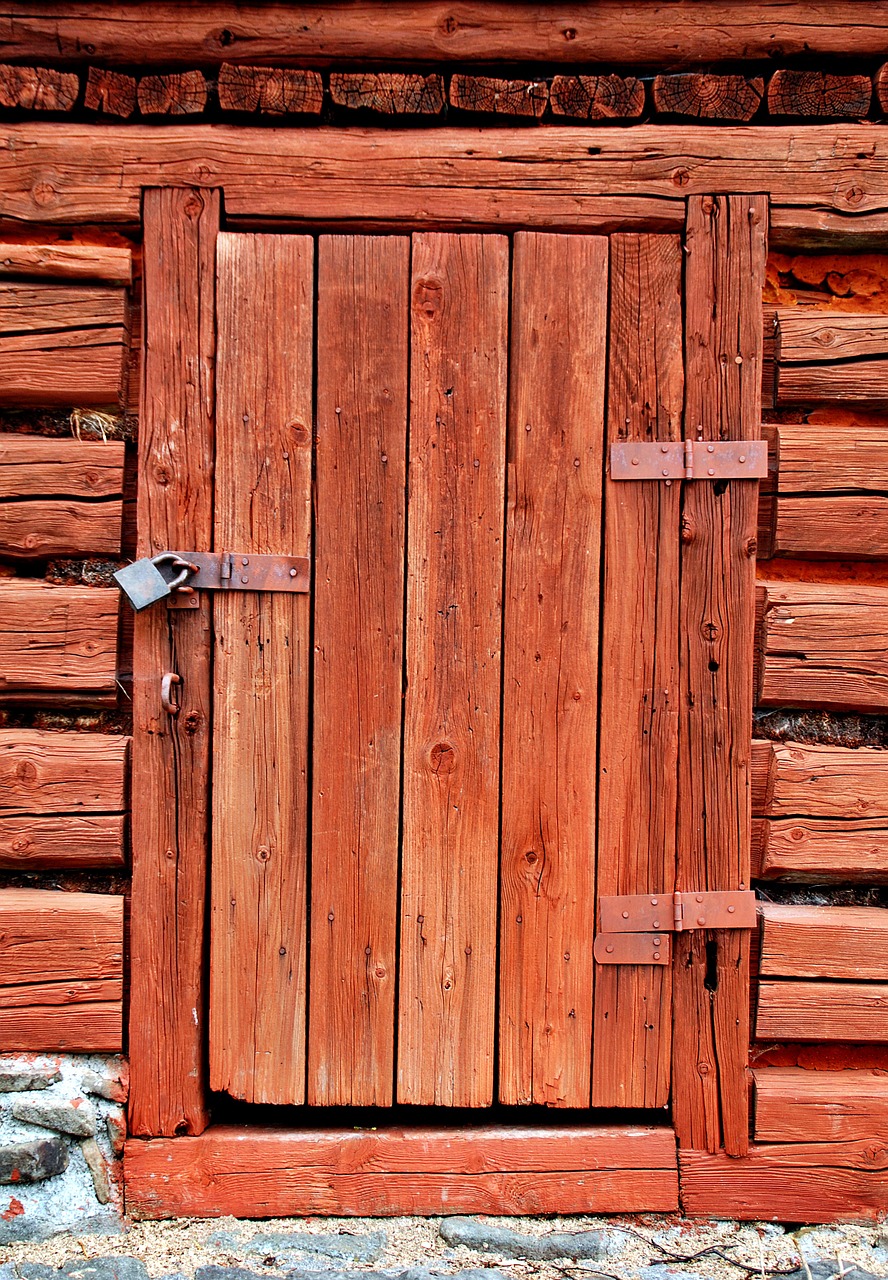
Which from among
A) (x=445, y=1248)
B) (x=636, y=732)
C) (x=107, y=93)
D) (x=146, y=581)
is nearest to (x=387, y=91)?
(x=107, y=93)

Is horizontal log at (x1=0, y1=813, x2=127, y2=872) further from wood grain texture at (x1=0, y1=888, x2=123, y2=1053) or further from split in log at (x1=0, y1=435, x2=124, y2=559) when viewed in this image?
split in log at (x1=0, y1=435, x2=124, y2=559)

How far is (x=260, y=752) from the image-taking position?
229 centimetres

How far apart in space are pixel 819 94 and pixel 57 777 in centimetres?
248

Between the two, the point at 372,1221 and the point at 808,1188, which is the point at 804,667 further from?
the point at 372,1221

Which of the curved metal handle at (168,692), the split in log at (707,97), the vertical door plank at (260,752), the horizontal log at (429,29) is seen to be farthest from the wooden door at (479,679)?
the horizontal log at (429,29)

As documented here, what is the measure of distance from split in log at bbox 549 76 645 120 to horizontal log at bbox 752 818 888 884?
69.4 inches

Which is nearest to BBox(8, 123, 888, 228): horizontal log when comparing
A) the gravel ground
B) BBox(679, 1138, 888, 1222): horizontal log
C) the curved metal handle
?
the curved metal handle

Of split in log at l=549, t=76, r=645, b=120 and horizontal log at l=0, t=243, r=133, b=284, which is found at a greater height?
split in log at l=549, t=76, r=645, b=120

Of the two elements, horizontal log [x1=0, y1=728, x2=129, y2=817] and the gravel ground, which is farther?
horizontal log [x1=0, y1=728, x2=129, y2=817]

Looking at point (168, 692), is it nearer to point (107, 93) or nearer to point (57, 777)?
point (57, 777)

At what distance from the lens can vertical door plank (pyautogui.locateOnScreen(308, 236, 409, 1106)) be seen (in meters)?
2.27

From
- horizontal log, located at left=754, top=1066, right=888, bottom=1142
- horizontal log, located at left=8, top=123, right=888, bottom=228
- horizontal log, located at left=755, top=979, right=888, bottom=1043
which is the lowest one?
horizontal log, located at left=754, top=1066, right=888, bottom=1142

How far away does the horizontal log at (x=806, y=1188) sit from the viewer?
7.47ft

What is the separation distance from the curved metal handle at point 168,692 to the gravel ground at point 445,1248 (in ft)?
4.00
